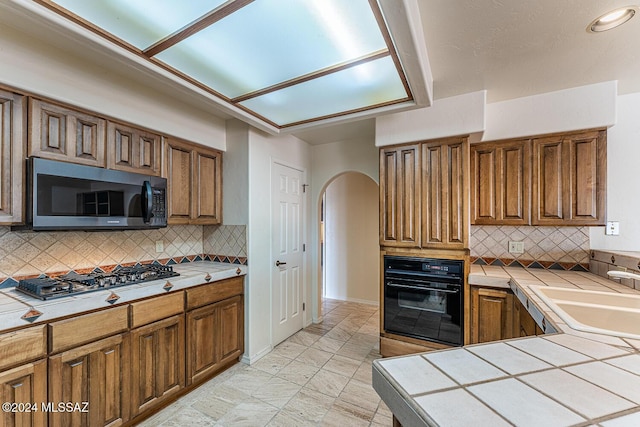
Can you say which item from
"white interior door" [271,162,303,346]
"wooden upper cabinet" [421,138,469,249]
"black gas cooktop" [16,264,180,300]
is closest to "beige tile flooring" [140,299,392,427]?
"white interior door" [271,162,303,346]

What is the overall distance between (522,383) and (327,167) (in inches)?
126

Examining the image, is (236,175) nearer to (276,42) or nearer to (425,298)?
(276,42)

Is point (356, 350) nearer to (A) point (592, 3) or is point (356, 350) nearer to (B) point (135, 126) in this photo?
(B) point (135, 126)

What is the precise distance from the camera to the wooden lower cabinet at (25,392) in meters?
1.31

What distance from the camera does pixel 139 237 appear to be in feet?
8.11

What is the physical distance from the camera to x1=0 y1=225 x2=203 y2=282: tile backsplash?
179 centimetres

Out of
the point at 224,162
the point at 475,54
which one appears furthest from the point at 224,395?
the point at 475,54

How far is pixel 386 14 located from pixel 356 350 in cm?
293

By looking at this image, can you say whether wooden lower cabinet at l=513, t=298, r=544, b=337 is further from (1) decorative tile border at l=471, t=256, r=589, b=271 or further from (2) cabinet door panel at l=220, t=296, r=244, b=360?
(2) cabinet door panel at l=220, t=296, r=244, b=360

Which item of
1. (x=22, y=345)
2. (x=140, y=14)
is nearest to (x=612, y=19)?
(x=140, y=14)

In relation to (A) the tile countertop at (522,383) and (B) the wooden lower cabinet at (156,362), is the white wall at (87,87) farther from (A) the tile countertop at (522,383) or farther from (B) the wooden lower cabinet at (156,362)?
(A) the tile countertop at (522,383)

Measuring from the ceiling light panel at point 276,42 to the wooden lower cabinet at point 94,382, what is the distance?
1743 mm

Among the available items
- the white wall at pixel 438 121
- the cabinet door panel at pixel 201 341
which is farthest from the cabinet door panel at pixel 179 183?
the white wall at pixel 438 121

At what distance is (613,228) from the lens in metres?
2.38
